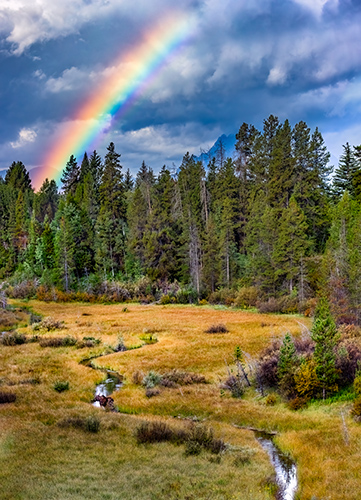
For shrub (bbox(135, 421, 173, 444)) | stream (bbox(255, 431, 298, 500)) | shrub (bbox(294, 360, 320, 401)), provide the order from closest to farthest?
1. stream (bbox(255, 431, 298, 500))
2. shrub (bbox(135, 421, 173, 444))
3. shrub (bbox(294, 360, 320, 401))

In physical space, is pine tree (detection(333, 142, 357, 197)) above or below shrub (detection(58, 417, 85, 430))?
above

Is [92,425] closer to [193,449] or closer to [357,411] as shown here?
[193,449]

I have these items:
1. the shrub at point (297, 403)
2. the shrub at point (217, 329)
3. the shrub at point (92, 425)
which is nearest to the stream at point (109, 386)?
the shrub at point (92, 425)

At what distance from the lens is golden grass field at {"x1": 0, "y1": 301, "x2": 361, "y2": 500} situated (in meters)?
9.73

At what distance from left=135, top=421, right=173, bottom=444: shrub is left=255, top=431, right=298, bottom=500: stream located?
3288 mm

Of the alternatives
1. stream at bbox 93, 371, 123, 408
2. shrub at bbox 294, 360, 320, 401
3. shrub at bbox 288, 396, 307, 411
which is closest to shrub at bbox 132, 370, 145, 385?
stream at bbox 93, 371, 123, 408

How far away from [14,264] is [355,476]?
10011 cm

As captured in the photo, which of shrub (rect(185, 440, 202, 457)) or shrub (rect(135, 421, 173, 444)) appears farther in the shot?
shrub (rect(135, 421, 173, 444))

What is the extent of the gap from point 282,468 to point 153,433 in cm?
425

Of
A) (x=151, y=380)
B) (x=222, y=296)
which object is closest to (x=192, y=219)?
(x=222, y=296)

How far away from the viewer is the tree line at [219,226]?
51281 millimetres

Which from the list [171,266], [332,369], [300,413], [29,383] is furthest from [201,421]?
[171,266]

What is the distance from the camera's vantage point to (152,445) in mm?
12594

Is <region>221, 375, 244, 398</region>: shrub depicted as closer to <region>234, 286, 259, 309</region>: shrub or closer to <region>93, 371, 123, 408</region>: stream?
<region>93, 371, 123, 408</region>: stream
